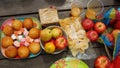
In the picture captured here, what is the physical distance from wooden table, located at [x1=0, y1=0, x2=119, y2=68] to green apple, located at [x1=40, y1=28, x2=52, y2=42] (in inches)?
3.5

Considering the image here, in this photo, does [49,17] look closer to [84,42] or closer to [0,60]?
[84,42]

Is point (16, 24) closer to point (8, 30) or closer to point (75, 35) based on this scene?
point (8, 30)

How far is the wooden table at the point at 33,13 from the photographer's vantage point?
42.7 inches

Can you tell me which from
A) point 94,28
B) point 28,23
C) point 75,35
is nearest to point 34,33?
point 28,23

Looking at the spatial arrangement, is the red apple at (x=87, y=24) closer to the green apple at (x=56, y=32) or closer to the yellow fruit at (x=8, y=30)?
the green apple at (x=56, y=32)

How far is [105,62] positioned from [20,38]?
1.37 ft

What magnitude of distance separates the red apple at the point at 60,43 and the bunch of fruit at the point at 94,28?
138 mm

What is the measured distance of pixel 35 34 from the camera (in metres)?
1.10

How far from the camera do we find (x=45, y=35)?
1059 mm

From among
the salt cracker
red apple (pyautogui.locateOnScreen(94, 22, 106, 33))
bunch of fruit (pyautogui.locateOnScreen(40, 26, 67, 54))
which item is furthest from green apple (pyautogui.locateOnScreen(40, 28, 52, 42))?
red apple (pyautogui.locateOnScreen(94, 22, 106, 33))

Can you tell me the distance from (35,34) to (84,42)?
0.80ft

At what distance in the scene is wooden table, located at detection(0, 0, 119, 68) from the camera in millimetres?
1085

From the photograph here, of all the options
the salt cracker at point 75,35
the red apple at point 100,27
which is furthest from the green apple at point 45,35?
the red apple at point 100,27

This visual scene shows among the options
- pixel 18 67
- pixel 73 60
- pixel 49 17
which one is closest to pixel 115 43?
pixel 73 60
